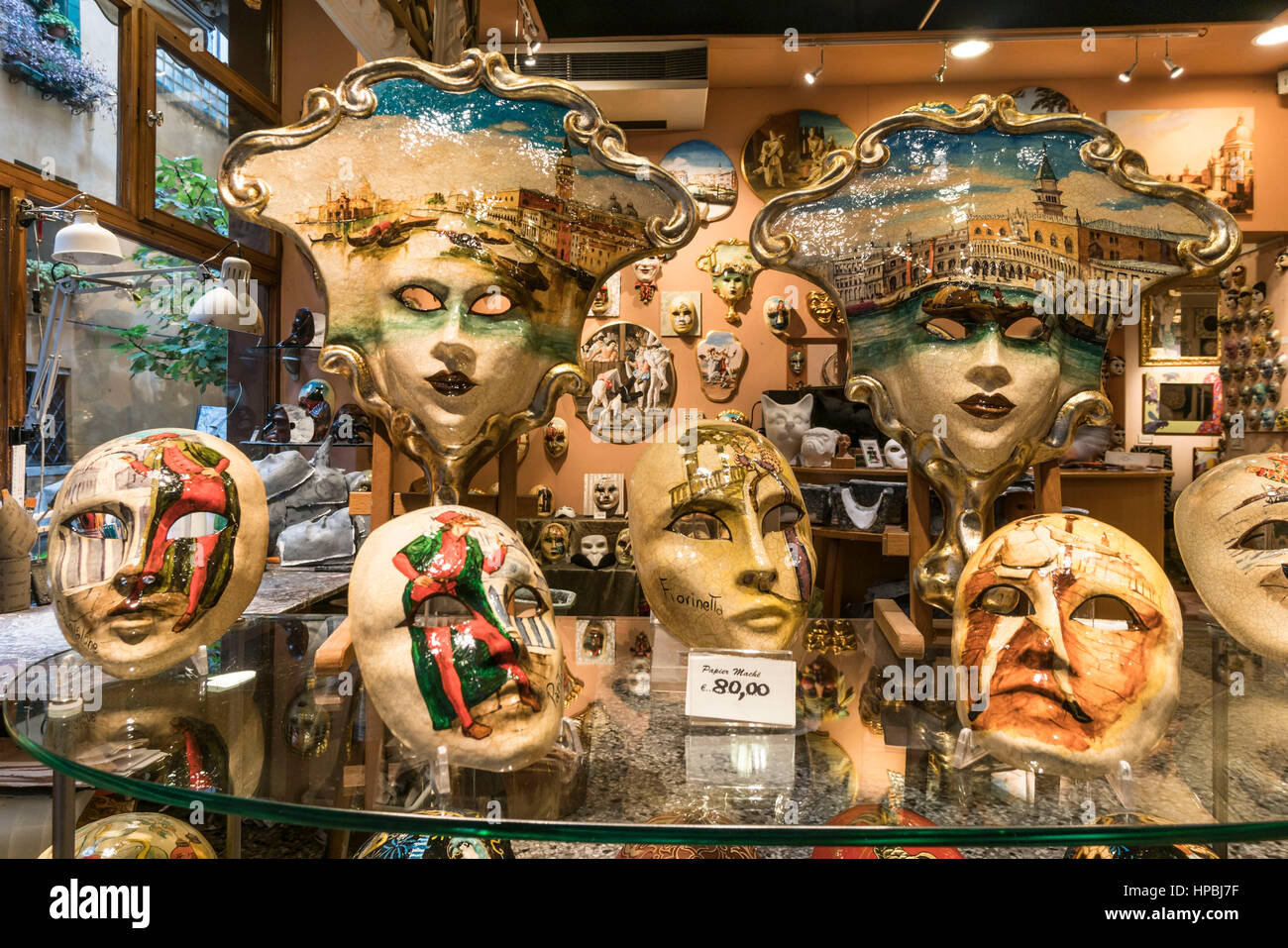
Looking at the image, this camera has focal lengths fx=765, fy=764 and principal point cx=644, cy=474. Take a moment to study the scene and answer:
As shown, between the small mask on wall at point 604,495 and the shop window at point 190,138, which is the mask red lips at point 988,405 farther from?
the shop window at point 190,138

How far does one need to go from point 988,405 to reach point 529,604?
932mm

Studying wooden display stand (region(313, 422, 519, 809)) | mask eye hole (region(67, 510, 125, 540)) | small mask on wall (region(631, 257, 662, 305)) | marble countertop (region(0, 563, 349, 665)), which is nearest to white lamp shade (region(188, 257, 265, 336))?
marble countertop (region(0, 563, 349, 665))

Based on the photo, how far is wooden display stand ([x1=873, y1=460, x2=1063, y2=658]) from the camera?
1.48 m

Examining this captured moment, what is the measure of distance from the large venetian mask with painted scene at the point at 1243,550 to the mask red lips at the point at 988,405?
0.32m

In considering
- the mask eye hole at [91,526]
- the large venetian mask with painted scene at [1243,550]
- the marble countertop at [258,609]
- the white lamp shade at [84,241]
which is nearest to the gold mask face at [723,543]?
the large venetian mask with painted scene at [1243,550]

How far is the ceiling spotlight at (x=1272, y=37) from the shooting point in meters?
3.78

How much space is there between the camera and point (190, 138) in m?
3.71

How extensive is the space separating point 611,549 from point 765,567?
258 centimetres
